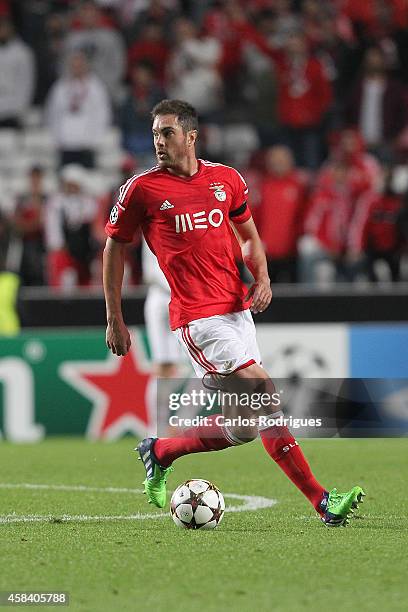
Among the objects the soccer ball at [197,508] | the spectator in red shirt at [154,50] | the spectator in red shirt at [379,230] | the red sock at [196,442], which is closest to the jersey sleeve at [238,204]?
the red sock at [196,442]

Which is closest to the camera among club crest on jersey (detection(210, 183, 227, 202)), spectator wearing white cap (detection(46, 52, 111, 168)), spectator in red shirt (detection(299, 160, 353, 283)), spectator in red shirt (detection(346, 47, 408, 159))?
club crest on jersey (detection(210, 183, 227, 202))

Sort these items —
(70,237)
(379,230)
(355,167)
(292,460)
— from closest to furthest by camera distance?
(292,460), (379,230), (355,167), (70,237)

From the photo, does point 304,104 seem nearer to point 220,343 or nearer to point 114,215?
point 114,215

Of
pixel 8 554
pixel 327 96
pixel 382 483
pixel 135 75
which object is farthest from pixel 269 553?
pixel 135 75

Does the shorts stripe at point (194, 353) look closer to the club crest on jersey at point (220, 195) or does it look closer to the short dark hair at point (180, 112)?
the club crest on jersey at point (220, 195)

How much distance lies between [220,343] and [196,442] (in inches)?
21.5

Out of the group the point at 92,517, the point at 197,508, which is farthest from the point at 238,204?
the point at 92,517

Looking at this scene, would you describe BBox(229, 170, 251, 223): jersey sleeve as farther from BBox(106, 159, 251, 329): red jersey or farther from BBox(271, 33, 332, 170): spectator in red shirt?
BBox(271, 33, 332, 170): spectator in red shirt

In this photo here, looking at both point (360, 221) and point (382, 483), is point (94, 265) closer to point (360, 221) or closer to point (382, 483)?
point (360, 221)

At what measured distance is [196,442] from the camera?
6.37 m

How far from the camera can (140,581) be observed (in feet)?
15.1

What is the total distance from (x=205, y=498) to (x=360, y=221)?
25.0 feet

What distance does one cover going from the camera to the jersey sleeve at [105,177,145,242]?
20.4ft

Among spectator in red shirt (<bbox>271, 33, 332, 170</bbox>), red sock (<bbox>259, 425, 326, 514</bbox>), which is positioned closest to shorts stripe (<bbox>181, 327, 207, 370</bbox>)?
red sock (<bbox>259, 425, 326, 514</bbox>)
